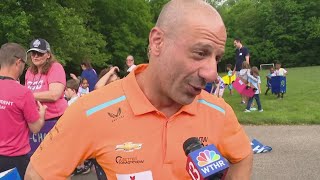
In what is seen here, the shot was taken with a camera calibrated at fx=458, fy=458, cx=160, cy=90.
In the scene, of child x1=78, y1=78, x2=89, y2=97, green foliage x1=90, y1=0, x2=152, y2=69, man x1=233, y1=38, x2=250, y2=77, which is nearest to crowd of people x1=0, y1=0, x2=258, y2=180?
child x1=78, y1=78, x2=89, y2=97

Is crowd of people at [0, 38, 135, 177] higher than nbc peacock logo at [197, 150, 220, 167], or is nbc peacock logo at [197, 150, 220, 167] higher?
nbc peacock logo at [197, 150, 220, 167]

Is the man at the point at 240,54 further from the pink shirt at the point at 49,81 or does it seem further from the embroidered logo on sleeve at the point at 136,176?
the embroidered logo on sleeve at the point at 136,176

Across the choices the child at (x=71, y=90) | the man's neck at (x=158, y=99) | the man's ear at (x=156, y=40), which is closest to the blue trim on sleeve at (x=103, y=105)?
the man's neck at (x=158, y=99)

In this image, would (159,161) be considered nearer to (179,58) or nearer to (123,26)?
(179,58)

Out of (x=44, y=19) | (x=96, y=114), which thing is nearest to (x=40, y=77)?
(x=96, y=114)

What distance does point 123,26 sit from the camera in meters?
49.7

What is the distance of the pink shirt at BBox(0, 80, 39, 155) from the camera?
14.4 feet

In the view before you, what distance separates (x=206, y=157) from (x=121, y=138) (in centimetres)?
47

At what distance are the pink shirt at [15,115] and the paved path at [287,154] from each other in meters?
3.12

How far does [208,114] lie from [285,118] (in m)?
10.7

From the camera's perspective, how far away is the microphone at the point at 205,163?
75.3 inches

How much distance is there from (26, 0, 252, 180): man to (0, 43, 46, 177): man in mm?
2299

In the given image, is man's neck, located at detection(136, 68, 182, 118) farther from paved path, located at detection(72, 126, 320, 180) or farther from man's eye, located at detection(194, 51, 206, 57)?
paved path, located at detection(72, 126, 320, 180)

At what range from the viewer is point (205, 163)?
6.35 ft
